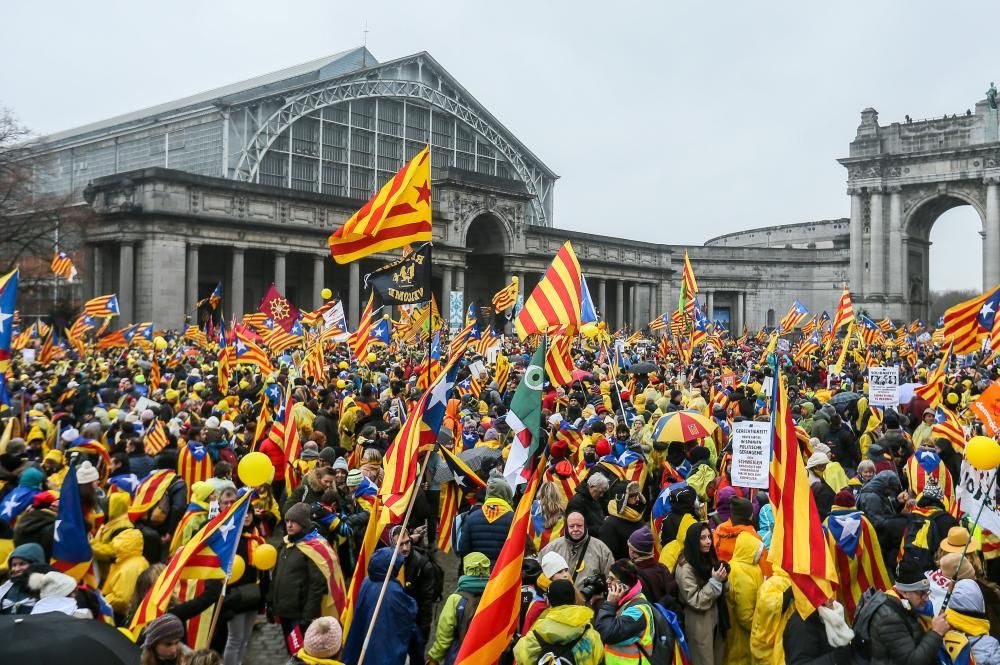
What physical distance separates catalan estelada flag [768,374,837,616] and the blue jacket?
2.39 m

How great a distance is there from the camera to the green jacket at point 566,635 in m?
4.99

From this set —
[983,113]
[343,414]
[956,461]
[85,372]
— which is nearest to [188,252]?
[85,372]

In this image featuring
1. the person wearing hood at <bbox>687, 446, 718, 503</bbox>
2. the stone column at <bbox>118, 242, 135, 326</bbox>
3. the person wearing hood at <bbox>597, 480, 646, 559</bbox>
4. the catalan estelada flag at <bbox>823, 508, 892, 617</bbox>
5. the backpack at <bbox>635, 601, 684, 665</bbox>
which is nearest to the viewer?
the backpack at <bbox>635, 601, 684, 665</bbox>

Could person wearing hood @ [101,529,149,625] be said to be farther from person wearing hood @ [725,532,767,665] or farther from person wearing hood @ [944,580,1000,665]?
person wearing hood @ [944,580,1000,665]

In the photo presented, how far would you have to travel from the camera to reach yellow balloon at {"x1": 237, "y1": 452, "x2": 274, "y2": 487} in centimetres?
650

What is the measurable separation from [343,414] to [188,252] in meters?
33.7

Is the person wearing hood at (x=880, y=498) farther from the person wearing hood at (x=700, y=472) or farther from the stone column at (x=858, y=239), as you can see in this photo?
the stone column at (x=858, y=239)

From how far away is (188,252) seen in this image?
45438mm

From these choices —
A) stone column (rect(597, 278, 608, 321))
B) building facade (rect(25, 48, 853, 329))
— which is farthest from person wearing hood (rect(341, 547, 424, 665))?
stone column (rect(597, 278, 608, 321))

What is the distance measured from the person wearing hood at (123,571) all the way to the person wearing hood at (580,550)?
10.1ft

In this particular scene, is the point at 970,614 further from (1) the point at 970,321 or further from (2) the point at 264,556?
(1) the point at 970,321

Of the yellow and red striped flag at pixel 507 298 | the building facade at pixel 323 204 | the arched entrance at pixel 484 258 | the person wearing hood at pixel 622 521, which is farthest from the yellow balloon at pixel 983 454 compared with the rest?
the arched entrance at pixel 484 258

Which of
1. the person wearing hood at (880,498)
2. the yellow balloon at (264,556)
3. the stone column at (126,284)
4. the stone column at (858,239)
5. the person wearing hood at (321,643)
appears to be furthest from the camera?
the stone column at (858,239)

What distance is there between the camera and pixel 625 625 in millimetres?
5352
